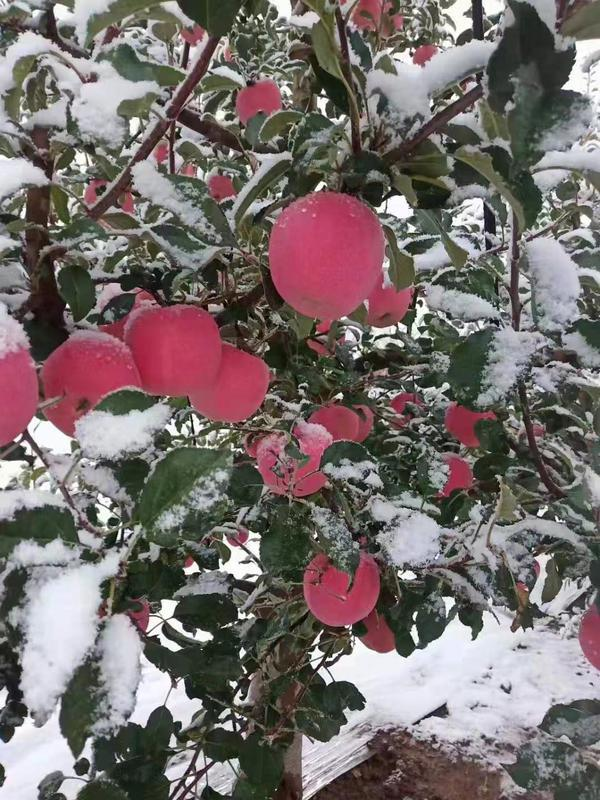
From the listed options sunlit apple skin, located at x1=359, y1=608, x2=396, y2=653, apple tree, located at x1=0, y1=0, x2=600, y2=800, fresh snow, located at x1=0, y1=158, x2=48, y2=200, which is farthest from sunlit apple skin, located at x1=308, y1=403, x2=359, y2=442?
fresh snow, located at x1=0, y1=158, x2=48, y2=200

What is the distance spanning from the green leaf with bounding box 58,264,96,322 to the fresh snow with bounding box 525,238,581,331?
43 centimetres

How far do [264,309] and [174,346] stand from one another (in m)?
0.37

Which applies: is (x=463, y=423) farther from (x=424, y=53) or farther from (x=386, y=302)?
(x=424, y=53)

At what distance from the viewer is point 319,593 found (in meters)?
0.91

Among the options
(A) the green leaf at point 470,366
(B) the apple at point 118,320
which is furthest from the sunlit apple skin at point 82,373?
(A) the green leaf at point 470,366

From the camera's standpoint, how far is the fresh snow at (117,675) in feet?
1.34

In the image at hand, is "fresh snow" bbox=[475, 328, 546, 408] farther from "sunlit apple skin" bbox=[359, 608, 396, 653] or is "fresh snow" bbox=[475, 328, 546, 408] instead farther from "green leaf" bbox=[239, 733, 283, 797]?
"green leaf" bbox=[239, 733, 283, 797]

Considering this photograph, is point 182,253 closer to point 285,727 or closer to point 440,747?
point 285,727

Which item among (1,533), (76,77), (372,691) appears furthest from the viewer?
(372,691)

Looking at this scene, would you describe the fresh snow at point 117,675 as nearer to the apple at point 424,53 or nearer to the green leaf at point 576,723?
the green leaf at point 576,723

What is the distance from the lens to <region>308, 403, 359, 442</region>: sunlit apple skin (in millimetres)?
1101

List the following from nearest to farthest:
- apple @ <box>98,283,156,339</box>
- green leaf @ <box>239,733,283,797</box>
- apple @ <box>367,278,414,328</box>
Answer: apple @ <box>98,283,156,339</box>, apple @ <box>367,278,414,328</box>, green leaf @ <box>239,733,283,797</box>

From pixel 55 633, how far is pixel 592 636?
2.42 feet

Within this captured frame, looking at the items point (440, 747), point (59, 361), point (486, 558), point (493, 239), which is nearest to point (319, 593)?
point (486, 558)
